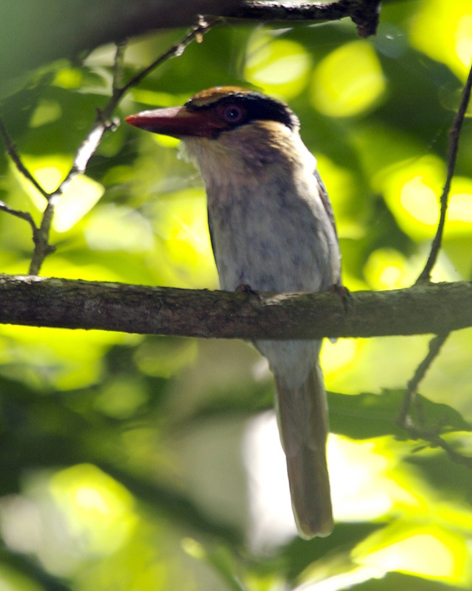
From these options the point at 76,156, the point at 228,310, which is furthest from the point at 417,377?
the point at 76,156

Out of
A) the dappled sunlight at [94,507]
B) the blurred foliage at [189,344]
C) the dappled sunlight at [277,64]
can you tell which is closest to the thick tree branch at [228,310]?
the blurred foliage at [189,344]

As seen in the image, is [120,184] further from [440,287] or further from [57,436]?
[440,287]

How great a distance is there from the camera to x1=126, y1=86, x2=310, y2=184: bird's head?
3.27m

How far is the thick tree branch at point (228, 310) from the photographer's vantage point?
7.34ft

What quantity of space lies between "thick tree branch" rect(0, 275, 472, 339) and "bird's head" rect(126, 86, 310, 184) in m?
0.98

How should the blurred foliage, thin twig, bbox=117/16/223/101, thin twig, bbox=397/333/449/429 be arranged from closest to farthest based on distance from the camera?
thin twig, bbox=397/333/449/429 → thin twig, bbox=117/16/223/101 → the blurred foliage

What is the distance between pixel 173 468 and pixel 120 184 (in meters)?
1.43

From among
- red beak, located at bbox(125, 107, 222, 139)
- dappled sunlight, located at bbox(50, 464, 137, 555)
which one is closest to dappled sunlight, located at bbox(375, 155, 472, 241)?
red beak, located at bbox(125, 107, 222, 139)

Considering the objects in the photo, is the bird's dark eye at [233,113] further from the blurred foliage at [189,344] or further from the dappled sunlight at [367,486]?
the dappled sunlight at [367,486]

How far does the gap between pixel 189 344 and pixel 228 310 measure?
121 cm

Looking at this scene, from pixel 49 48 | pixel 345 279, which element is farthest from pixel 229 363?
pixel 49 48

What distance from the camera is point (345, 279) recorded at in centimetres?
329

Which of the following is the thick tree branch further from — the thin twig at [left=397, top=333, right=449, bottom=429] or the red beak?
the red beak

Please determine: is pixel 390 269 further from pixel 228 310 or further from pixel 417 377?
pixel 228 310
